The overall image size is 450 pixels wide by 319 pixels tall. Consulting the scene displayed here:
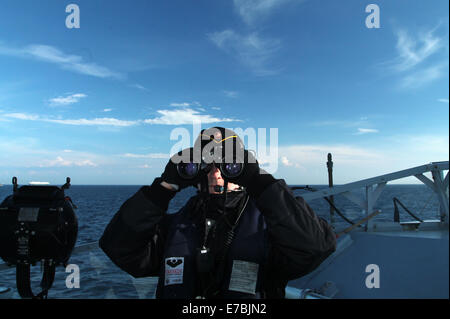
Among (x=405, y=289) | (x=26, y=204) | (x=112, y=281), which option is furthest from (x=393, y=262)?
(x=112, y=281)

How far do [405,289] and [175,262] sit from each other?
4385 millimetres

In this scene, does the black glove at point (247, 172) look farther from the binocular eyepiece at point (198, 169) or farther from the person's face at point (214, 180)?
the person's face at point (214, 180)

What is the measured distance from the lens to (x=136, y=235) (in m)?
2.19

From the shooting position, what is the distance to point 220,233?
2363 millimetres

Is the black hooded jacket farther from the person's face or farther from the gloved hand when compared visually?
the person's face

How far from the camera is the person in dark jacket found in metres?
2.11

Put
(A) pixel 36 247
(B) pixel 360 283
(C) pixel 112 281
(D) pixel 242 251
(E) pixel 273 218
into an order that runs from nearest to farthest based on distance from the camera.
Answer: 1. (E) pixel 273 218
2. (D) pixel 242 251
3. (A) pixel 36 247
4. (B) pixel 360 283
5. (C) pixel 112 281

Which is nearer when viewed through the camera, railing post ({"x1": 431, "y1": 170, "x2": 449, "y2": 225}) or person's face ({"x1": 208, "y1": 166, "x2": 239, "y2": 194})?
person's face ({"x1": 208, "y1": 166, "x2": 239, "y2": 194})

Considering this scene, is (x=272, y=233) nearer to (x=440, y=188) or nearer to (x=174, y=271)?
(x=174, y=271)

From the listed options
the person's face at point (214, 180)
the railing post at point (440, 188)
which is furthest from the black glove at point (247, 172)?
the railing post at point (440, 188)

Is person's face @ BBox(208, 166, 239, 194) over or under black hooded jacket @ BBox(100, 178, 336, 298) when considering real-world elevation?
over

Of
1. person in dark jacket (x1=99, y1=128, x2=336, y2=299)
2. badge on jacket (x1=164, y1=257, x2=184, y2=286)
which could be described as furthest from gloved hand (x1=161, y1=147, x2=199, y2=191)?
badge on jacket (x1=164, y1=257, x2=184, y2=286)

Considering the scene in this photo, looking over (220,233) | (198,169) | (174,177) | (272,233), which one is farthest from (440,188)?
(174,177)

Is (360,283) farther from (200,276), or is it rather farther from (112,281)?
(112,281)
